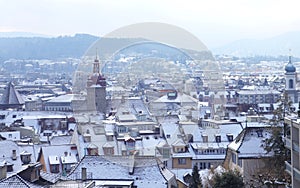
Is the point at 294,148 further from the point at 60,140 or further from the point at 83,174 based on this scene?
the point at 60,140

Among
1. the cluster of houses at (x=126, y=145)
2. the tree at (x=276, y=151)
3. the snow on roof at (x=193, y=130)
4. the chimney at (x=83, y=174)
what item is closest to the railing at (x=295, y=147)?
the tree at (x=276, y=151)

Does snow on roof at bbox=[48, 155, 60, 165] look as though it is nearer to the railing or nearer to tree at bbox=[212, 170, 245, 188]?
tree at bbox=[212, 170, 245, 188]

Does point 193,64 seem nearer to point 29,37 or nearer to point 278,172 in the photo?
point 278,172

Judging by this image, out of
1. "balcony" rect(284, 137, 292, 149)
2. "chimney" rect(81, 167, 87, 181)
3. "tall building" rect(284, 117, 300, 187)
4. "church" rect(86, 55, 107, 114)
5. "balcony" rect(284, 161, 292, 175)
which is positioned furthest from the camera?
"church" rect(86, 55, 107, 114)

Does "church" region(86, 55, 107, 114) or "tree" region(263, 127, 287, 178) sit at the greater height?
"tree" region(263, 127, 287, 178)

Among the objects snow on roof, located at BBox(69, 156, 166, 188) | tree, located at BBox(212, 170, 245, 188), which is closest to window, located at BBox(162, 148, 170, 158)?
snow on roof, located at BBox(69, 156, 166, 188)

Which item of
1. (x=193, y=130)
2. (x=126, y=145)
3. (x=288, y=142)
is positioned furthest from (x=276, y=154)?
(x=193, y=130)
